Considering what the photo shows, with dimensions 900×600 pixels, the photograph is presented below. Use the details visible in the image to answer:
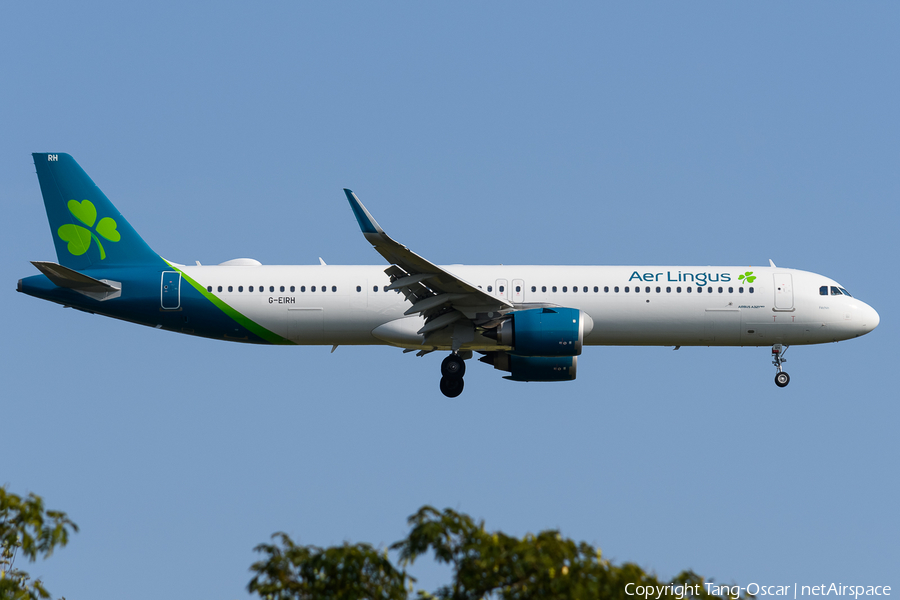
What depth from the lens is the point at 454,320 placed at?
34.0 meters

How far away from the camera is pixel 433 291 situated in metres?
33.5

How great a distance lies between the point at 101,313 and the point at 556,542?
2410 cm

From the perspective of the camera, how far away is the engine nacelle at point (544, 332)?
32500 mm

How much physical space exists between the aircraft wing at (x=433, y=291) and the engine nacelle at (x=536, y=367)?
10.7 ft

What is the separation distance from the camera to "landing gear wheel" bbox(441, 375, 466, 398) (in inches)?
1407

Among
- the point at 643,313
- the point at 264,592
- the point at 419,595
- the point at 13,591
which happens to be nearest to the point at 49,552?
the point at 13,591

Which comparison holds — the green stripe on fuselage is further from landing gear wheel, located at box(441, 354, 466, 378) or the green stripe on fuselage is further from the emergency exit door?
landing gear wheel, located at box(441, 354, 466, 378)

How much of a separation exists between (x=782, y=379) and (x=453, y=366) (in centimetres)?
1128

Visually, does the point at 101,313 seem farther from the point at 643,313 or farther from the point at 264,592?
the point at 264,592

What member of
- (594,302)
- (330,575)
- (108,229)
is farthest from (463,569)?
(108,229)

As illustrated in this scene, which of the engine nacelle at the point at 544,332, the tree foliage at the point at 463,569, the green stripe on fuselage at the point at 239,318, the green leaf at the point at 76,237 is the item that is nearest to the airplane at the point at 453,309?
the green stripe on fuselage at the point at 239,318

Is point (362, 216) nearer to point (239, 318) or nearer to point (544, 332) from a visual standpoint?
point (544, 332)

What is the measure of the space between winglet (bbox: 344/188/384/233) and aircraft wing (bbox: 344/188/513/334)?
49cm

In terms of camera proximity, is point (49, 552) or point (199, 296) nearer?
point (49, 552)
